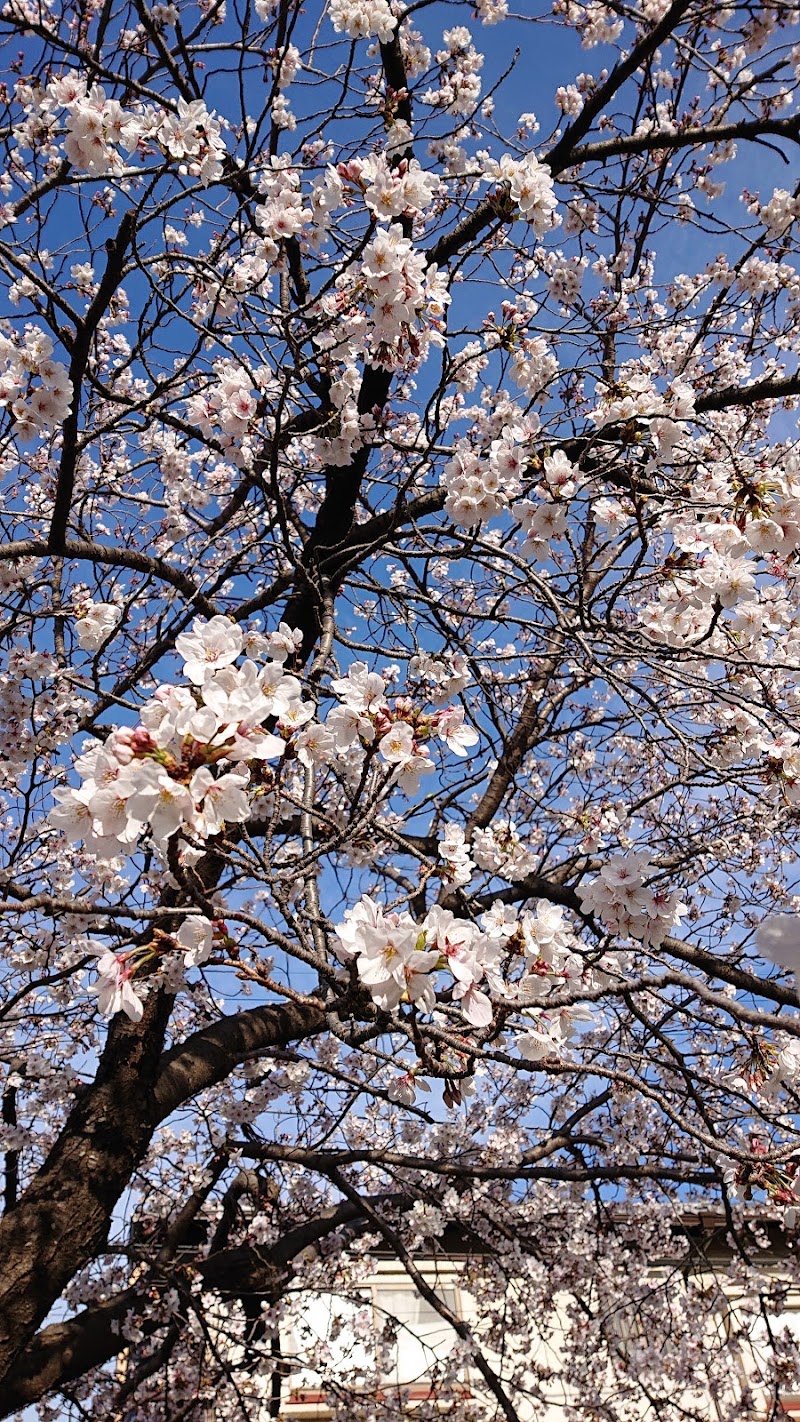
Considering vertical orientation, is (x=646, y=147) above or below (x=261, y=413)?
above

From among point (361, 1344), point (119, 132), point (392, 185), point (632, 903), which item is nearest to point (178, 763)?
point (632, 903)

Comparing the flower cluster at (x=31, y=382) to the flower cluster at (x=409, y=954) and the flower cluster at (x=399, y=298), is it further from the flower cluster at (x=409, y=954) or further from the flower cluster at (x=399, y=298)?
the flower cluster at (x=409, y=954)

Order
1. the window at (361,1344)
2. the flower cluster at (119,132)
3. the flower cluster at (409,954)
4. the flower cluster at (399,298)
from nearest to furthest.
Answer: the flower cluster at (409,954)
the flower cluster at (399,298)
the flower cluster at (119,132)
the window at (361,1344)

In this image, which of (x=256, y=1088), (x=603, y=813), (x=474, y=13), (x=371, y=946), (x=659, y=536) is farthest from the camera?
(x=256, y=1088)

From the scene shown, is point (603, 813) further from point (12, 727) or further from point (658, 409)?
point (12, 727)

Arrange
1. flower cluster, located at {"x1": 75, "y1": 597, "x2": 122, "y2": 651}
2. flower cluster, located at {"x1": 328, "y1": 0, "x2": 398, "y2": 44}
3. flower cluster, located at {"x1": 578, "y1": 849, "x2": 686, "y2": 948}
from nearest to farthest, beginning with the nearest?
flower cluster, located at {"x1": 578, "y1": 849, "x2": 686, "y2": 948}
flower cluster, located at {"x1": 328, "y1": 0, "x2": 398, "y2": 44}
flower cluster, located at {"x1": 75, "y1": 597, "x2": 122, "y2": 651}

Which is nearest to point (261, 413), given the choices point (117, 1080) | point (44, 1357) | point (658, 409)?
point (658, 409)

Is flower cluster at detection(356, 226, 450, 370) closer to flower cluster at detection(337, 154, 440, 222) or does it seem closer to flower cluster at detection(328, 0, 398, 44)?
flower cluster at detection(337, 154, 440, 222)

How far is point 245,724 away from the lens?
132 cm

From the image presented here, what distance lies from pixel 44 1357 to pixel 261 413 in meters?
3.45

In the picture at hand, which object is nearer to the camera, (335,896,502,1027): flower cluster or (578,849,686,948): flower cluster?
(335,896,502,1027): flower cluster

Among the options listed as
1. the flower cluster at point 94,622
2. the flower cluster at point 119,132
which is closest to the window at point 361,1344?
the flower cluster at point 94,622

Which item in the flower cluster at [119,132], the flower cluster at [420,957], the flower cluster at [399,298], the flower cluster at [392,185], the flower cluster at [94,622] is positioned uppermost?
the flower cluster at [119,132]

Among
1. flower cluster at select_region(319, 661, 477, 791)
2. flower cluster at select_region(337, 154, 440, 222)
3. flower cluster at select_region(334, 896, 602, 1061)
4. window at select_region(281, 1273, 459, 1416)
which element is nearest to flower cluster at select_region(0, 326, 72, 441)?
flower cluster at select_region(337, 154, 440, 222)
